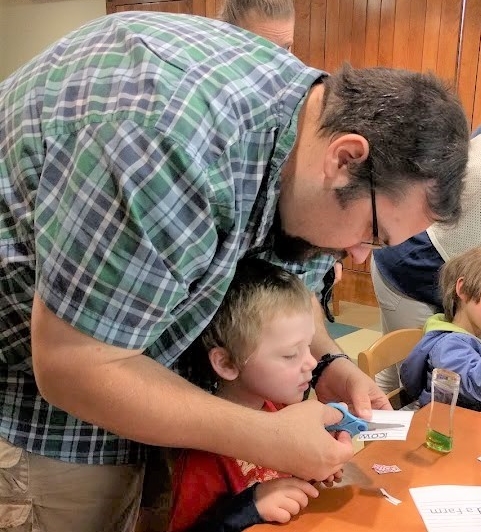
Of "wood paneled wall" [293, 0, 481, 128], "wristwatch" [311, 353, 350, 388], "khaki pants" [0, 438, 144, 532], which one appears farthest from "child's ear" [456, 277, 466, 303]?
"wood paneled wall" [293, 0, 481, 128]

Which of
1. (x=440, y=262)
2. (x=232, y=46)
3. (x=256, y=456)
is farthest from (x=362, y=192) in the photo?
(x=440, y=262)

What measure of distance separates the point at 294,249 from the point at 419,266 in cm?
132

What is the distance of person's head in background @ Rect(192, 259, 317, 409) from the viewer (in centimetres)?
131

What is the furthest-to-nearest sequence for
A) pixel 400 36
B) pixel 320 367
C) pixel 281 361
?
pixel 400 36 < pixel 320 367 < pixel 281 361

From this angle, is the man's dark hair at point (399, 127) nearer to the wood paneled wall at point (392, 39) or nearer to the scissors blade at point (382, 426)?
the scissors blade at point (382, 426)

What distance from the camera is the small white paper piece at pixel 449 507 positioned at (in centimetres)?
111

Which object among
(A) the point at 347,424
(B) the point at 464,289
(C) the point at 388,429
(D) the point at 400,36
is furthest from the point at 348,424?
(D) the point at 400,36

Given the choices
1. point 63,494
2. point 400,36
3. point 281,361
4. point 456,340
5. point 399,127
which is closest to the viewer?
point 399,127

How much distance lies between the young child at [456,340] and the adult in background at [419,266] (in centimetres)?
15

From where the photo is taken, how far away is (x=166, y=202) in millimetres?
893

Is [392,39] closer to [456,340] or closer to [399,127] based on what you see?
[456,340]

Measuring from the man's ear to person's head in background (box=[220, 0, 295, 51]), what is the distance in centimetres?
159

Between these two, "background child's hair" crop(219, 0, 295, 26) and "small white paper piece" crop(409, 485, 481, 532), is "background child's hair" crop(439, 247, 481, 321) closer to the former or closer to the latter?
"small white paper piece" crop(409, 485, 481, 532)

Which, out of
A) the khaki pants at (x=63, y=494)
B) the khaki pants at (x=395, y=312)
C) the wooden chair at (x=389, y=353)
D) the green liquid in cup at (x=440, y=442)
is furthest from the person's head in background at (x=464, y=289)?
the khaki pants at (x=63, y=494)
